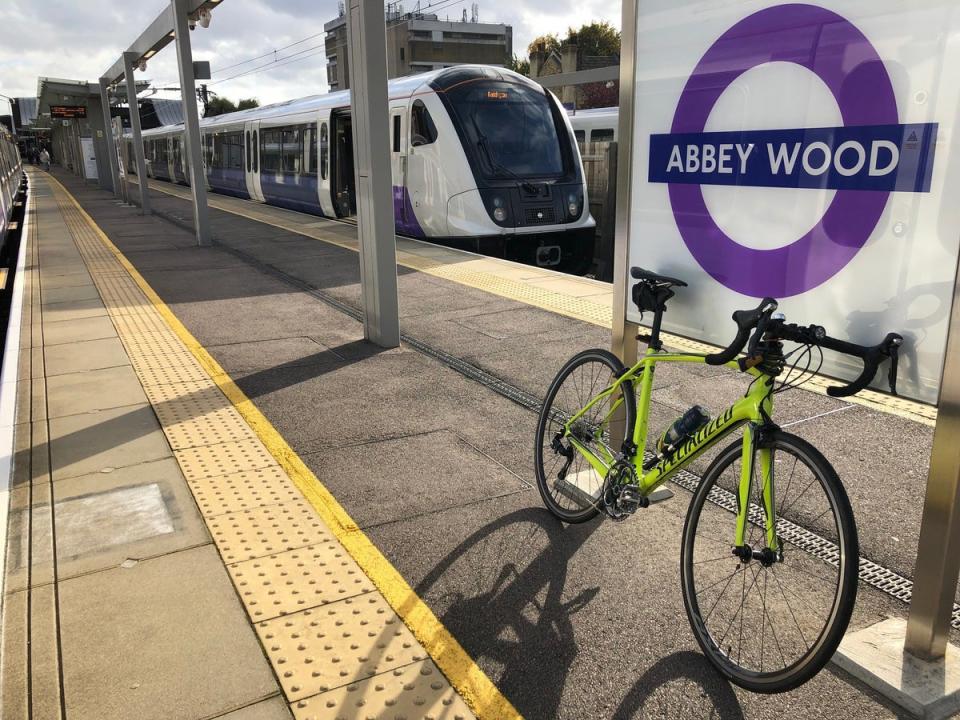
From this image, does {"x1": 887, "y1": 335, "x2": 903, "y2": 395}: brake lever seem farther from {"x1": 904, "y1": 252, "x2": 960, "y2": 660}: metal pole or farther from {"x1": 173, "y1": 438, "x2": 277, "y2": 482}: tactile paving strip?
{"x1": 173, "y1": 438, "x2": 277, "y2": 482}: tactile paving strip

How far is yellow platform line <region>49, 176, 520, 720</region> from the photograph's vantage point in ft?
7.89

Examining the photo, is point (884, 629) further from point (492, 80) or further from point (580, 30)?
point (580, 30)

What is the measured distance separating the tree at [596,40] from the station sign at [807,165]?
69.1 metres

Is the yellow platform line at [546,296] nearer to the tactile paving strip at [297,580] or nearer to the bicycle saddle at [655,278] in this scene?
the bicycle saddle at [655,278]

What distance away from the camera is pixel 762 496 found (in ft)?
7.90

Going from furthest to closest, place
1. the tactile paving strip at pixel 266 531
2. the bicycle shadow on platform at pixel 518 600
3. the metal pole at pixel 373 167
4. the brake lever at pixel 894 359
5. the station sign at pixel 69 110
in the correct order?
1. the station sign at pixel 69 110
2. the metal pole at pixel 373 167
3. the tactile paving strip at pixel 266 531
4. the bicycle shadow on platform at pixel 518 600
5. the brake lever at pixel 894 359

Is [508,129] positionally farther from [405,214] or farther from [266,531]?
[266,531]

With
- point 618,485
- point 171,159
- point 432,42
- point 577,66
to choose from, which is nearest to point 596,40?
point 577,66

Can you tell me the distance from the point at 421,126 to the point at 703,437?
1015cm

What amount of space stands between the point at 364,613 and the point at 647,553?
3.99 feet

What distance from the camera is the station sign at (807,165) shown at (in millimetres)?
2277

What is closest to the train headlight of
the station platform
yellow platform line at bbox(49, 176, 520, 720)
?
the station platform

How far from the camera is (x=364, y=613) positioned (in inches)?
110

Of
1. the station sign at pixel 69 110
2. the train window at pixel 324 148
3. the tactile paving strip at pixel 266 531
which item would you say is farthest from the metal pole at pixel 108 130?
the tactile paving strip at pixel 266 531
